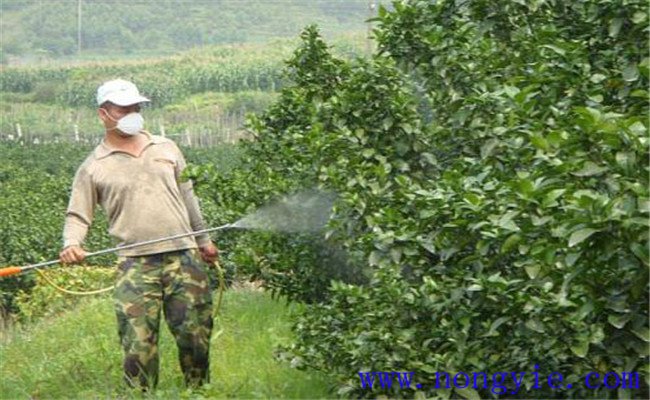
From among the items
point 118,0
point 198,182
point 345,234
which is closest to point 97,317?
point 198,182

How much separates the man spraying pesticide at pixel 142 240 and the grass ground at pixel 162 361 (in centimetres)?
22

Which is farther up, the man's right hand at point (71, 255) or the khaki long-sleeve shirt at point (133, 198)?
the khaki long-sleeve shirt at point (133, 198)

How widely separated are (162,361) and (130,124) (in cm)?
184

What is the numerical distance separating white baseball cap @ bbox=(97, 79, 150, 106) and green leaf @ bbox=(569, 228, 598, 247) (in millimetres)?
3460

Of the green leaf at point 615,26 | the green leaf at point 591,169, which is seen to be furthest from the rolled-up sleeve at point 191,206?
the green leaf at point 591,169

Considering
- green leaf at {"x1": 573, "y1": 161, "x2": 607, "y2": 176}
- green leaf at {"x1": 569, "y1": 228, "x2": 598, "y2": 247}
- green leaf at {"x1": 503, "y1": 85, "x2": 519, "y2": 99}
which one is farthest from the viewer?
green leaf at {"x1": 503, "y1": 85, "x2": 519, "y2": 99}

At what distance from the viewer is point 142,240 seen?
726 cm

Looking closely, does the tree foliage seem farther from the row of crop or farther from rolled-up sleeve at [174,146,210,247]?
the row of crop

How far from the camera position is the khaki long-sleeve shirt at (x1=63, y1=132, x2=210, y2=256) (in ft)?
23.9

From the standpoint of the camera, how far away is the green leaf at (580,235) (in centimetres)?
437

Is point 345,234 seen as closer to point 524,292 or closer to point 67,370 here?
point 524,292

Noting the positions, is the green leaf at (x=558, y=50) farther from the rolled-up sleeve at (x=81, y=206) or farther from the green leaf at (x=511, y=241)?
the rolled-up sleeve at (x=81, y=206)

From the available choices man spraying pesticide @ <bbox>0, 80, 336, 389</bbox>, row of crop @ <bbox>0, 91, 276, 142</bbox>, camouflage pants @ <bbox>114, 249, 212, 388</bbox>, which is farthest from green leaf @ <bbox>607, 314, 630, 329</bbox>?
row of crop @ <bbox>0, 91, 276, 142</bbox>

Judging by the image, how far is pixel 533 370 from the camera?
18.3ft
